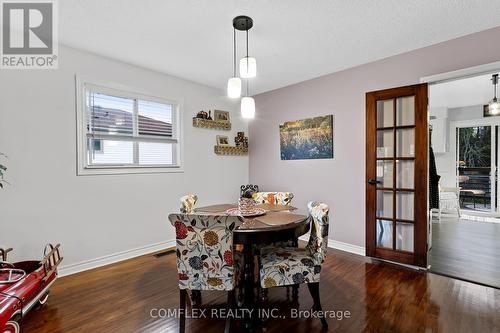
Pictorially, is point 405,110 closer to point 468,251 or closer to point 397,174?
point 397,174

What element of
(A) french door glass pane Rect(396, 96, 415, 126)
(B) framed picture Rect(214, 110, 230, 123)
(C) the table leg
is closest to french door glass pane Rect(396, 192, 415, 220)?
(A) french door glass pane Rect(396, 96, 415, 126)

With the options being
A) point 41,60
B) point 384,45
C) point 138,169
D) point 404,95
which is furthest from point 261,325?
point 41,60

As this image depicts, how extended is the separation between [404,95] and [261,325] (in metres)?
2.93

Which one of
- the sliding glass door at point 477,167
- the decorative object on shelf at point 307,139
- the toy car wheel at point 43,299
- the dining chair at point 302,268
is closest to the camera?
the dining chair at point 302,268

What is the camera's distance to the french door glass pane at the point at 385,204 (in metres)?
3.16

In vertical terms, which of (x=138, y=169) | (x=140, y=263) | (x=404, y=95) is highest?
(x=404, y=95)

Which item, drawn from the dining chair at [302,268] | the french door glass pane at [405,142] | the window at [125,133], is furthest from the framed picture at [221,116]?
the dining chair at [302,268]

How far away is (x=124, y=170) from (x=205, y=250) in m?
2.21

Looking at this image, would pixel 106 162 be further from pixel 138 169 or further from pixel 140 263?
pixel 140 263

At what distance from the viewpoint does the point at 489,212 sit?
572cm

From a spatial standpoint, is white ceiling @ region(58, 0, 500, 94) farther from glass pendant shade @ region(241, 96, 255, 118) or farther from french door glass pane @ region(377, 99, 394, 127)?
glass pendant shade @ region(241, 96, 255, 118)

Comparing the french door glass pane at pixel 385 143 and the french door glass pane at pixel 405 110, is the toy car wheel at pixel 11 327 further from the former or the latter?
the french door glass pane at pixel 405 110

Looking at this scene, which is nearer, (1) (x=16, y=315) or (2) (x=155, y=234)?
(1) (x=16, y=315)

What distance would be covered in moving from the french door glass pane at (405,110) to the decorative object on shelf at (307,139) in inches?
36.1
